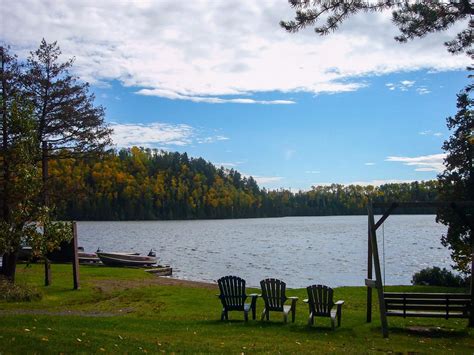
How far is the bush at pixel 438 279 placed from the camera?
25.3 meters

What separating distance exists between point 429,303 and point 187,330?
5938mm

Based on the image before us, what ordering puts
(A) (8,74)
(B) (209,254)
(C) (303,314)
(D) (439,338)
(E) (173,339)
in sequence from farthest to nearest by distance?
(B) (209,254) → (A) (8,74) → (C) (303,314) → (D) (439,338) → (E) (173,339)

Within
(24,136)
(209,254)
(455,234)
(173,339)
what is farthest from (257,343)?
(209,254)

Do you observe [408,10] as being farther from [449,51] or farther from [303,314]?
[303,314]

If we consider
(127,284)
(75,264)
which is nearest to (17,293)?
(75,264)

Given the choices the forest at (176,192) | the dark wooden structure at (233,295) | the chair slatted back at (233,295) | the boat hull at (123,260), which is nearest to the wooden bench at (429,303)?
the dark wooden structure at (233,295)

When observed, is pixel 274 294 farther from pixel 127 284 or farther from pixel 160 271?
pixel 160 271

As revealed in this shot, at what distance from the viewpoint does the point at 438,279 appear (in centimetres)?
2623

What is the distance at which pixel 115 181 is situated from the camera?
480 ft

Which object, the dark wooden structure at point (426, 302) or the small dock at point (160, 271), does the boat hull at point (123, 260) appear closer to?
the small dock at point (160, 271)

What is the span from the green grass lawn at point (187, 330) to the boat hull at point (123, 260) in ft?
54.9

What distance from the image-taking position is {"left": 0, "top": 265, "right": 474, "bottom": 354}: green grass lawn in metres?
9.15

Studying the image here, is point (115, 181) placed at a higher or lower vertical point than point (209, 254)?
higher

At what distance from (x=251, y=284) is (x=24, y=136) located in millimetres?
15901
